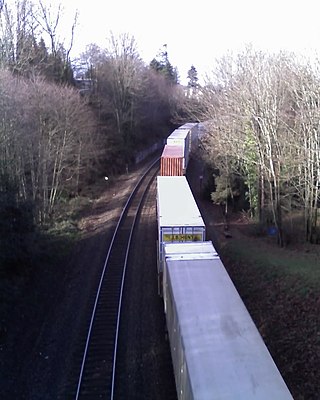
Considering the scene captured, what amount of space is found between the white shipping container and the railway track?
2.38 m

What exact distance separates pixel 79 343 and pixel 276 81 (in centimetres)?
1517

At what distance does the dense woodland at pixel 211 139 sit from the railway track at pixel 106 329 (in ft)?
12.6

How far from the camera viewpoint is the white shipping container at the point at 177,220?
1592 cm

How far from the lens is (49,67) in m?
41.8

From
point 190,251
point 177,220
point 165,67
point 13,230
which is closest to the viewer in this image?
point 190,251

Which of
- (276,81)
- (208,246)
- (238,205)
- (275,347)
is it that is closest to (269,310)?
(275,347)

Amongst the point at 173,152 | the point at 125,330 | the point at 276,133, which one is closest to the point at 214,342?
the point at 125,330

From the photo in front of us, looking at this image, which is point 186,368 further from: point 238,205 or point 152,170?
point 152,170

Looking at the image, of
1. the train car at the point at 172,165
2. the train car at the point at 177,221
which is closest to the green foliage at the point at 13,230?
the train car at the point at 177,221

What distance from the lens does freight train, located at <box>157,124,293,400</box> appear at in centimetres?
739

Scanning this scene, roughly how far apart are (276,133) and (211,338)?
49.7 feet

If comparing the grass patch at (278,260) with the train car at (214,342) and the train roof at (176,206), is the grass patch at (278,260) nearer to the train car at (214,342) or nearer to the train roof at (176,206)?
the train roof at (176,206)

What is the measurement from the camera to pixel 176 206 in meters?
18.4

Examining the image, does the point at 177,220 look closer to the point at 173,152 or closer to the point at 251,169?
the point at 251,169
